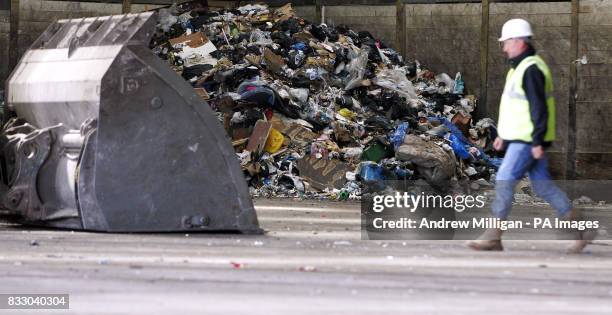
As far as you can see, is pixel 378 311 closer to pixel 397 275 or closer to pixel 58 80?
pixel 397 275

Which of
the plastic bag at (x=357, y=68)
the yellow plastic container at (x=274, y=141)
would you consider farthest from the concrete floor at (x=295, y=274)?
the plastic bag at (x=357, y=68)

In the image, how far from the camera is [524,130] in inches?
393

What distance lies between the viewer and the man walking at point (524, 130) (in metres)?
9.94

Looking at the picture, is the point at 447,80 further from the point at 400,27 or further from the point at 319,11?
the point at 319,11

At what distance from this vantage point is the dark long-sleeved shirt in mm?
9859

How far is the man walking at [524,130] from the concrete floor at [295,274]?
0.36 metres

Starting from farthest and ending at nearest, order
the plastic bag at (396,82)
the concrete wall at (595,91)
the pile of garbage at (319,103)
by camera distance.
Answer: the plastic bag at (396,82) → the concrete wall at (595,91) → the pile of garbage at (319,103)

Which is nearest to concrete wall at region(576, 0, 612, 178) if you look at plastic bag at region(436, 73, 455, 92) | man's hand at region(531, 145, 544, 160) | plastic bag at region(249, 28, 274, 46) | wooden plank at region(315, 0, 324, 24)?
plastic bag at region(436, 73, 455, 92)

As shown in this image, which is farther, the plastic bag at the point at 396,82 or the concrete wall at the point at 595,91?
the plastic bag at the point at 396,82

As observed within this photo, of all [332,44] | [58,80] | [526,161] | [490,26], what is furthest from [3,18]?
[526,161]

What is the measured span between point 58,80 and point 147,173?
58.2 inches

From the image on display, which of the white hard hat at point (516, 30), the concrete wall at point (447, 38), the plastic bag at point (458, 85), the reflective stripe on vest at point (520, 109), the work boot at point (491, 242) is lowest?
the plastic bag at point (458, 85)

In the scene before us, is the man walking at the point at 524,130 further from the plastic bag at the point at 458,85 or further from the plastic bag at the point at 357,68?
the plastic bag at the point at 458,85

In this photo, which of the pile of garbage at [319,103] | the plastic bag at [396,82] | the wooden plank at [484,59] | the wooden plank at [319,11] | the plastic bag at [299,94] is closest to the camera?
the pile of garbage at [319,103]
